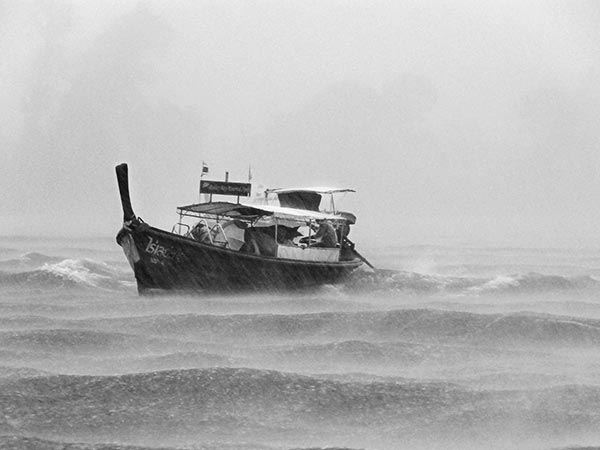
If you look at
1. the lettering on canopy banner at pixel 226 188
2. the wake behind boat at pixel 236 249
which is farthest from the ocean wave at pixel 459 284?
the lettering on canopy banner at pixel 226 188

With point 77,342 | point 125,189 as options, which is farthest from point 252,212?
point 77,342

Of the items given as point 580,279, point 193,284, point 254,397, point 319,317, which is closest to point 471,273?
point 580,279

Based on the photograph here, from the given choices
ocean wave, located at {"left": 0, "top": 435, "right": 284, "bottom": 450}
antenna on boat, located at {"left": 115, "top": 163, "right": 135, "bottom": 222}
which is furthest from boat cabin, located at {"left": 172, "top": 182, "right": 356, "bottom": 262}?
ocean wave, located at {"left": 0, "top": 435, "right": 284, "bottom": 450}

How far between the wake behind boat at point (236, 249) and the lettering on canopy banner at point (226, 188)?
4 centimetres

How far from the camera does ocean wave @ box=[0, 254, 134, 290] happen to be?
30734 millimetres

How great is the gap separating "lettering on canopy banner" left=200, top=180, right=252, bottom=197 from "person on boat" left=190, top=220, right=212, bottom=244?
1610 mm

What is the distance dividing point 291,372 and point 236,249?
15678mm

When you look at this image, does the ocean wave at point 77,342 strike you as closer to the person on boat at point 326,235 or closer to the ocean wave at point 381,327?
the ocean wave at point 381,327

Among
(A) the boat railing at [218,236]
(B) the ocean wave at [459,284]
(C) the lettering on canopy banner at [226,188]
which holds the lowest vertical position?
(B) the ocean wave at [459,284]

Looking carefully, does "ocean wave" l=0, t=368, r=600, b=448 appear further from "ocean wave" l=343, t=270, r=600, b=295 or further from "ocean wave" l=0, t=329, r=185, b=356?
"ocean wave" l=343, t=270, r=600, b=295

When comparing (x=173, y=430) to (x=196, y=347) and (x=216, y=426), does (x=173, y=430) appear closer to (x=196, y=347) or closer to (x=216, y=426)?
(x=216, y=426)

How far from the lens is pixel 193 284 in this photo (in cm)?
2830

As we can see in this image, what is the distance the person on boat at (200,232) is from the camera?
31.9 metres

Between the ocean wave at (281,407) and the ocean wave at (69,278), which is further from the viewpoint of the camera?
A: the ocean wave at (69,278)
